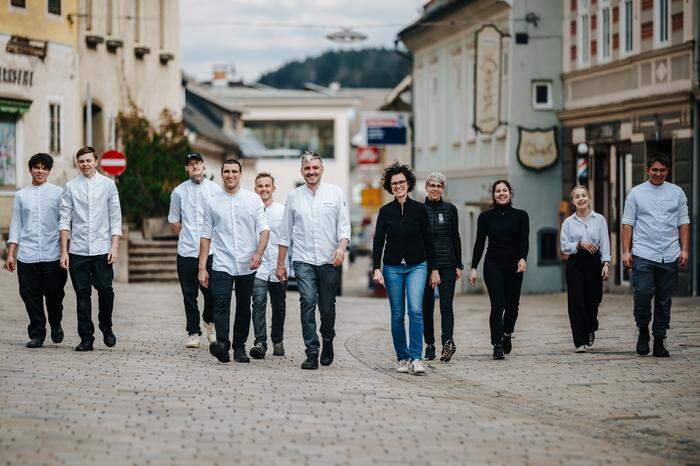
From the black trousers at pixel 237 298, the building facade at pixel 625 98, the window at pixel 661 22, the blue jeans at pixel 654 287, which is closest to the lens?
the black trousers at pixel 237 298

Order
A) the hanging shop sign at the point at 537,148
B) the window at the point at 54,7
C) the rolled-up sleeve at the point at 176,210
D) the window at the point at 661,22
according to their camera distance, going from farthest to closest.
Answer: the hanging shop sign at the point at 537,148 → the window at the point at 54,7 → the window at the point at 661,22 → the rolled-up sleeve at the point at 176,210

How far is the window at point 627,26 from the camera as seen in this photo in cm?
2888

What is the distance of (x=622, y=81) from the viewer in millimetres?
29328

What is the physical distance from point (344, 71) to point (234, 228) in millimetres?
132901

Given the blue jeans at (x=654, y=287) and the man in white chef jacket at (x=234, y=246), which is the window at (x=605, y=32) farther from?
the man in white chef jacket at (x=234, y=246)

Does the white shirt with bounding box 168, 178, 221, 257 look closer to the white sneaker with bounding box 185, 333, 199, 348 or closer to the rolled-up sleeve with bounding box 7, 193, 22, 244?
the white sneaker with bounding box 185, 333, 199, 348

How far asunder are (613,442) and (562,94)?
24.9m

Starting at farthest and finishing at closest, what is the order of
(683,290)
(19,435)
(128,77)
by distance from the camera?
(128,77), (683,290), (19,435)

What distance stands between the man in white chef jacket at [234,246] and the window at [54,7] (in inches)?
820

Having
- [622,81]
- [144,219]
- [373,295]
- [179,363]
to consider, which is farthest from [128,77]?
[179,363]

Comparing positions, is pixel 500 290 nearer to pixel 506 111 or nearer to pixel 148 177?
pixel 506 111

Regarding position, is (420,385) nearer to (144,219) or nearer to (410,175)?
(410,175)

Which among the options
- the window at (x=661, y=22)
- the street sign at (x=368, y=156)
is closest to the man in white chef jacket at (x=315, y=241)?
the window at (x=661, y=22)

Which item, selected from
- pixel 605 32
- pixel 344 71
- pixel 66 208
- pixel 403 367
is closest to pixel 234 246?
pixel 66 208
